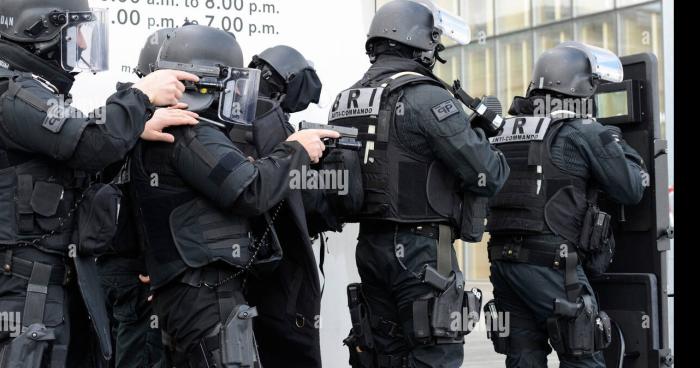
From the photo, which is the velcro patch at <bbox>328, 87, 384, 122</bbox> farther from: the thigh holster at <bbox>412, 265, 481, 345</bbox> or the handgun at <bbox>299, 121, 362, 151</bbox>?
the thigh holster at <bbox>412, 265, 481, 345</bbox>

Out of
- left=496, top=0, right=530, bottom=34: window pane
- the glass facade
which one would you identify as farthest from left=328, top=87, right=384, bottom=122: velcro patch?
left=496, top=0, right=530, bottom=34: window pane

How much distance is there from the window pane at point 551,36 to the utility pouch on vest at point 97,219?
1438 cm

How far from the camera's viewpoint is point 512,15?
18.3 meters

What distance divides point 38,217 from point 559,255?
3.08 m

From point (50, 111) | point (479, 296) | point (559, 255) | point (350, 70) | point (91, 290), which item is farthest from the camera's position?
point (350, 70)

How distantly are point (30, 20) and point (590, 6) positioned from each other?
1447 centimetres

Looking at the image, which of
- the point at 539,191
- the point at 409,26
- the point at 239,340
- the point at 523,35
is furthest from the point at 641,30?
the point at 239,340

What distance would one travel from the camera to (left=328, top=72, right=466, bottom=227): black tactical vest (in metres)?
4.79

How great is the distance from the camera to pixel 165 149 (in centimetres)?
399

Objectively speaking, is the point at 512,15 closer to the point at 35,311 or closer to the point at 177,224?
the point at 177,224

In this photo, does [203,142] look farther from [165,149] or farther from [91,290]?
[91,290]

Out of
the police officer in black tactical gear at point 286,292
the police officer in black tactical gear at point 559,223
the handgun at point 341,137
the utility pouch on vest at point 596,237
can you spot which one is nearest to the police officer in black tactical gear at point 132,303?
the police officer in black tactical gear at point 286,292

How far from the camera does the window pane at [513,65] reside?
17938mm

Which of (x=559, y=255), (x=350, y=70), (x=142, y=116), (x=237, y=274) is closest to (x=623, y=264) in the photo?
(x=559, y=255)
